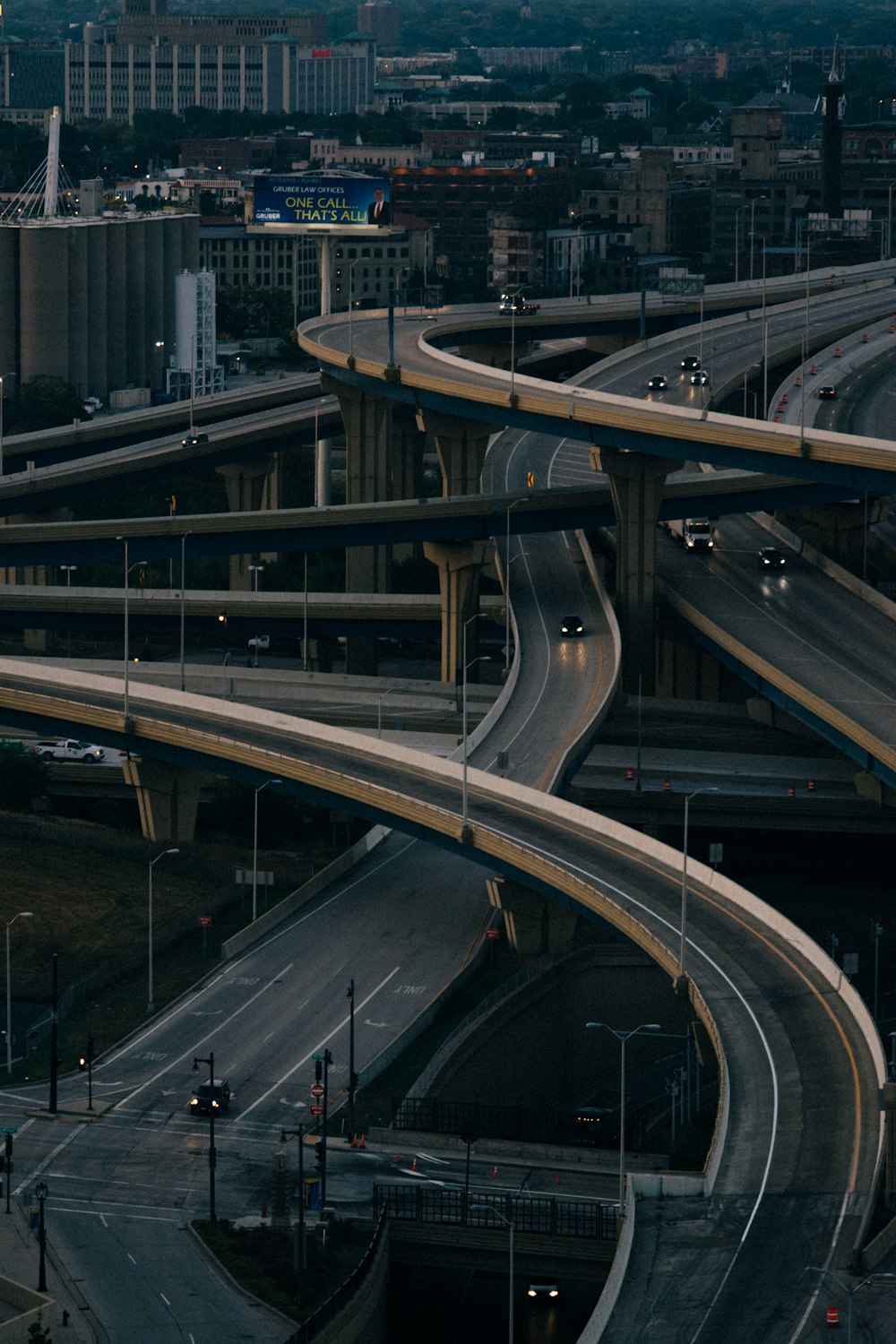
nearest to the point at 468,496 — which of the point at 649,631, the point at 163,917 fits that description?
the point at 649,631

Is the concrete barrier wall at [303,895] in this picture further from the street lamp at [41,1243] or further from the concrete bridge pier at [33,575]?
the concrete bridge pier at [33,575]

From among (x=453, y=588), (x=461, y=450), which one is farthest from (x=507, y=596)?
(x=461, y=450)

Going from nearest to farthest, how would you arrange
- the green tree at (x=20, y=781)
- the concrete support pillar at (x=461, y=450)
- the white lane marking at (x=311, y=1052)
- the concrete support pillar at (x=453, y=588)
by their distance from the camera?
the white lane marking at (x=311, y=1052) < the green tree at (x=20, y=781) < the concrete support pillar at (x=453, y=588) < the concrete support pillar at (x=461, y=450)

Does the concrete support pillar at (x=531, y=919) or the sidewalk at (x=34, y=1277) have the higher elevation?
the concrete support pillar at (x=531, y=919)

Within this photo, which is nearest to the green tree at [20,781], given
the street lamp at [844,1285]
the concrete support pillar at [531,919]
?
the concrete support pillar at [531,919]

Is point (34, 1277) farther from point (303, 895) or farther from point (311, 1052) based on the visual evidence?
point (303, 895)

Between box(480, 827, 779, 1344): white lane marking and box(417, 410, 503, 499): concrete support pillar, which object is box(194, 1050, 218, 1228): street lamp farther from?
box(417, 410, 503, 499): concrete support pillar

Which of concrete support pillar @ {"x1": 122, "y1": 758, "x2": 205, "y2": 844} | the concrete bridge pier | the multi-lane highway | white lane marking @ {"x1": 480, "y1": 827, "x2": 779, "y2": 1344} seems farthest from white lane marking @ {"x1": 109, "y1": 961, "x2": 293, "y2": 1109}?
the concrete bridge pier
